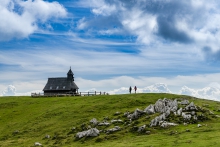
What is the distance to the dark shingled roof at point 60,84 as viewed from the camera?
109250 millimetres

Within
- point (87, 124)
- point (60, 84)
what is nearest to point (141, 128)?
point (87, 124)

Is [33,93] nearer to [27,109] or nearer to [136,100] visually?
[27,109]

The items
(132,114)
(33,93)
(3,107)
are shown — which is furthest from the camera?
(33,93)

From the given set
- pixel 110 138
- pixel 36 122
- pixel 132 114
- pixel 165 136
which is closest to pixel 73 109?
pixel 36 122

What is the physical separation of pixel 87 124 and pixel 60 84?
2409 inches

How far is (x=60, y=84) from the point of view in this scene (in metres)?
110

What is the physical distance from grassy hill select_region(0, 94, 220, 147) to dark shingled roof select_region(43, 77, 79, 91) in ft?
70.1

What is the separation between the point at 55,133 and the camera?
50594mm

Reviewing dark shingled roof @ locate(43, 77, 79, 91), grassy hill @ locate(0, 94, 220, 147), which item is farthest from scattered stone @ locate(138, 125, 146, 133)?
dark shingled roof @ locate(43, 77, 79, 91)

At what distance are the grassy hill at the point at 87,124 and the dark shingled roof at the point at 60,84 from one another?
70.1ft

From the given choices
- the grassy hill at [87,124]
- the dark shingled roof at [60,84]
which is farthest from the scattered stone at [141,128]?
the dark shingled roof at [60,84]

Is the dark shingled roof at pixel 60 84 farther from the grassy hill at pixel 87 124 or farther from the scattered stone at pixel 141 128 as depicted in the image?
the scattered stone at pixel 141 128

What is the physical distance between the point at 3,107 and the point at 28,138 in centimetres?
3638

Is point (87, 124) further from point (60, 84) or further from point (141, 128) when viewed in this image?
point (60, 84)
